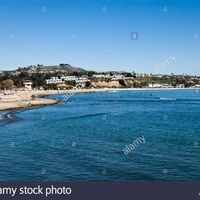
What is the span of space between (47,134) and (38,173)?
60.7 feet

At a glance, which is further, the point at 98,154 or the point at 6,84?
the point at 6,84

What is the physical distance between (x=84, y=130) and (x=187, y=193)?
34430 millimetres

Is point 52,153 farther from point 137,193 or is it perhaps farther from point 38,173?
point 137,193

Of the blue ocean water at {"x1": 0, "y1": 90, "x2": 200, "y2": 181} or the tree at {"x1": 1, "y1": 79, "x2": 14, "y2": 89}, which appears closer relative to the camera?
the blue ocean water at {"x1": 0, "y1": 90, "x2": 200, "y2": 181}

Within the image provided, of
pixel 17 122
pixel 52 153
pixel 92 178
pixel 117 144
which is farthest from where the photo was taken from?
pixel 17 122

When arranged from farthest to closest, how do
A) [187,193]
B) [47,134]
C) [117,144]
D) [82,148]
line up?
[47,134] → [117,144] → [82,148] → [187,193]

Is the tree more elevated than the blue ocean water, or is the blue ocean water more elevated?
the tree

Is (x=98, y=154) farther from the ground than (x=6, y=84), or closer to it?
closer to it

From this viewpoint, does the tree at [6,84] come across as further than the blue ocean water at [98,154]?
Yes

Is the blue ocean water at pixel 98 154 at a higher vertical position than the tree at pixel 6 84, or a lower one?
lower

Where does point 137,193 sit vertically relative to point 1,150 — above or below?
above

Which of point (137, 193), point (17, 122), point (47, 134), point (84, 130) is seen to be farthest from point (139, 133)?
point (137, 193)

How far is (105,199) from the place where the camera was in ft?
42.7

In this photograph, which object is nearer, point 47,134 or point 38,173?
point 38,173
